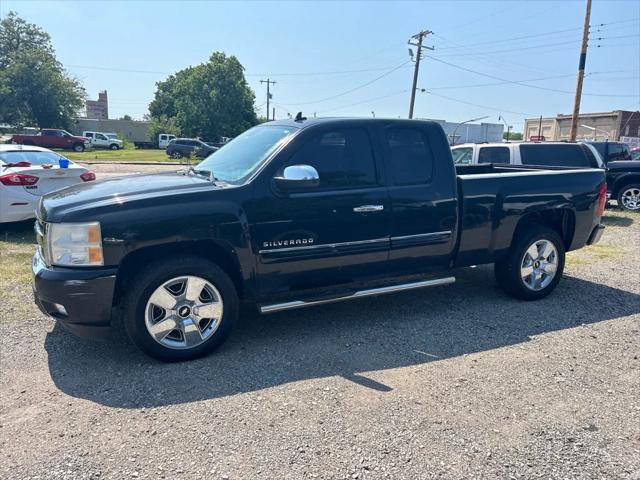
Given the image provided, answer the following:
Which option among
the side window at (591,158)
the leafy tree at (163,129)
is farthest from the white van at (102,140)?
the side window at (591,158)

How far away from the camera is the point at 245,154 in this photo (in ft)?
15.0

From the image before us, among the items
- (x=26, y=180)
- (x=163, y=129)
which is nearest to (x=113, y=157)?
(x=163, y=129)

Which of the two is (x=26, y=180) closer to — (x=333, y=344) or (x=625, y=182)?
(x=333, y=344)

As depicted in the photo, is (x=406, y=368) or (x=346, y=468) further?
(x=406, y=368)

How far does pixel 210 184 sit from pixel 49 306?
1.53 meters

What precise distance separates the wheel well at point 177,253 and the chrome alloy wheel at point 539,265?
316 cm

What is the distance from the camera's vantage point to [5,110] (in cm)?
5369

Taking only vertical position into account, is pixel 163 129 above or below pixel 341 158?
above

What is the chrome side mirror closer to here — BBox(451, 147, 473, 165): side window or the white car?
the white car

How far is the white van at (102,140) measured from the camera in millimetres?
51031

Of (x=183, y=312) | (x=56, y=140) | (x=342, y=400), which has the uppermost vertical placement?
(x=56, y=140)

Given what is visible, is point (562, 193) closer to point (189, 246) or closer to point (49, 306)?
point (189, 246)

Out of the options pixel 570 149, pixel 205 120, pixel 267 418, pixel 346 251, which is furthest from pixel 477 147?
pixel 205 120

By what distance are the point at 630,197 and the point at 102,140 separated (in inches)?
1994
